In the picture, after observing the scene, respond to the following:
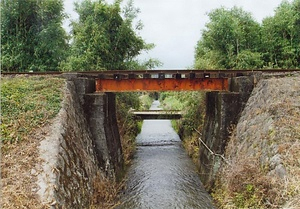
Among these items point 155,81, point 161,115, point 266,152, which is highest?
point 155,81

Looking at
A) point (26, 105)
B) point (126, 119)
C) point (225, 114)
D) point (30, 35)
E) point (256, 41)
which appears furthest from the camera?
point (256, 41)

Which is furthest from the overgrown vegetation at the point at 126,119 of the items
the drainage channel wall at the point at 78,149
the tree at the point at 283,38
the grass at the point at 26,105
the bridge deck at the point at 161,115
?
the tree at the point at 283,38

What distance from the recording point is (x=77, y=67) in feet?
58.2

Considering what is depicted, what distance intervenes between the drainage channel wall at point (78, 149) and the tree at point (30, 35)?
10.2 meters

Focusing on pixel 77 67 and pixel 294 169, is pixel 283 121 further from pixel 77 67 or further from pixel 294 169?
pixel 77 67

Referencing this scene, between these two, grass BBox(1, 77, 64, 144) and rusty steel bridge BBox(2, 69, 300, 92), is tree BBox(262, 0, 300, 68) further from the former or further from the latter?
grass BBox(1, 77, 64, 144)

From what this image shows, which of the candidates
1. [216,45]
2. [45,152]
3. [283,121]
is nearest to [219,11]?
[216,45]

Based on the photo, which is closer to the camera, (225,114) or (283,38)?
(225,114)

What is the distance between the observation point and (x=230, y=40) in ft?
70.9

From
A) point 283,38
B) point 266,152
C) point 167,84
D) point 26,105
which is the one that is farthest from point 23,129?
point 283,38

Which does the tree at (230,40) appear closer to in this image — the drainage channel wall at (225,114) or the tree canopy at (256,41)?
the tree canopy at (256,41)

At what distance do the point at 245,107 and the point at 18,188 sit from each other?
8.73 meters

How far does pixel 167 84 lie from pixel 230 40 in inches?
464

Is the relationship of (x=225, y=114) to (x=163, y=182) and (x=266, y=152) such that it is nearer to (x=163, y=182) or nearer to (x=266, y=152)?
(x=266, y=152)
